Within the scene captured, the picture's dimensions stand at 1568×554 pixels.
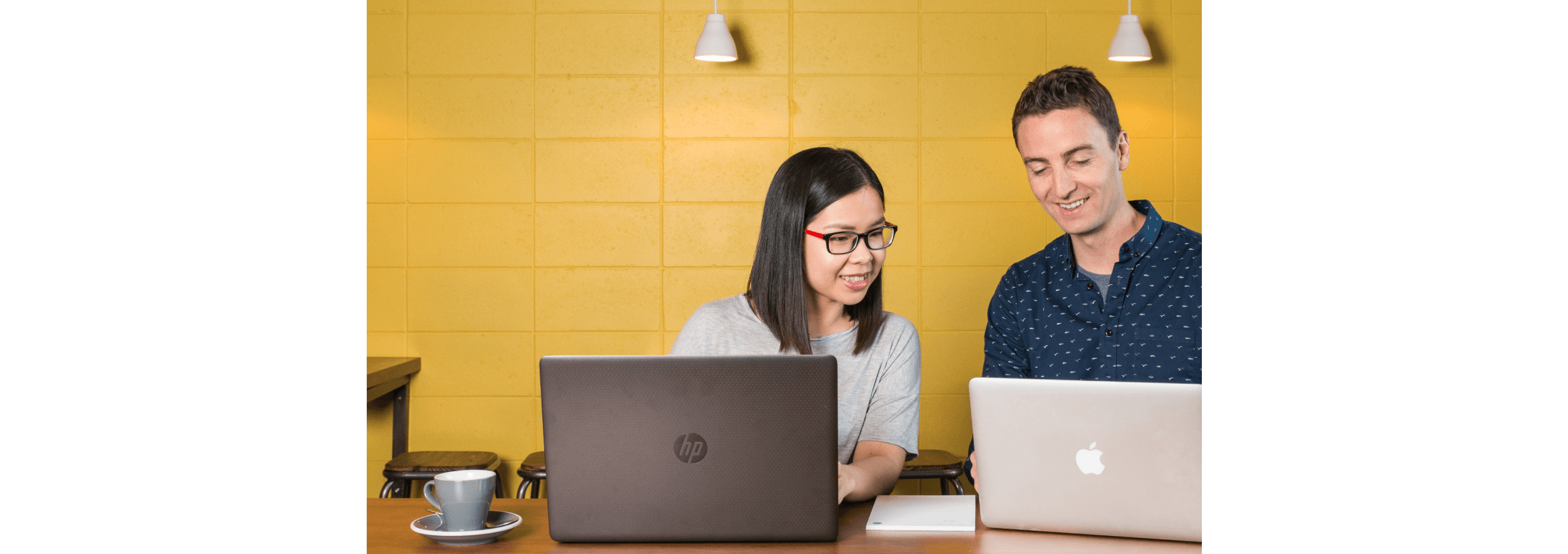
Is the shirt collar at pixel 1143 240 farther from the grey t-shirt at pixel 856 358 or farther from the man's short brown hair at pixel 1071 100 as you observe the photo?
the grey t-shirt at pixel 856 358

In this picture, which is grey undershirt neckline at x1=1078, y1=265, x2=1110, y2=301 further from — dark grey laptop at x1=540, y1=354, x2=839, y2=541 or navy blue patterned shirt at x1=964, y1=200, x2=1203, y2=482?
dark grey laptop at x1=540, y1=354, x2=839, y2=541

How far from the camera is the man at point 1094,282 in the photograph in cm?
236

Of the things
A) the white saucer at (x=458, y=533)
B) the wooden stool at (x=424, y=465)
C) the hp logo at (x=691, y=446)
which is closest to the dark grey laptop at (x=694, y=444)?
the hp logo at (x=691, y=446)

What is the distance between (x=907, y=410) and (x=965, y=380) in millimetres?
1842

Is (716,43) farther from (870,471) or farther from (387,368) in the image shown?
(870,471)

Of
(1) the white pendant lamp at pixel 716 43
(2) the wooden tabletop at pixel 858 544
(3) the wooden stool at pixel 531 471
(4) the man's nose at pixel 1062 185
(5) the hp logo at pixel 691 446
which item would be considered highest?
(1) the white pendant lamp at pixel 716 43

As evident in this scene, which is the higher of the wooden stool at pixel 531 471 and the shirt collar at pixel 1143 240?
the shirt collar at pixel 1143 240

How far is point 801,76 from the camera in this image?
12.7 ft

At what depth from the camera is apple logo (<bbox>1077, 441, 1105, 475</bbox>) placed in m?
1.35

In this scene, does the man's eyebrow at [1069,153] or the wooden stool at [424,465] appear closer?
the man's eyebrow at [1069,153]

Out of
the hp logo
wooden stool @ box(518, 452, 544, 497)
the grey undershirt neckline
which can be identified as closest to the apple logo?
the hp logo

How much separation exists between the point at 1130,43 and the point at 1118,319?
1.67 m

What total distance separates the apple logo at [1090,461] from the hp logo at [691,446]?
544 millimetres
